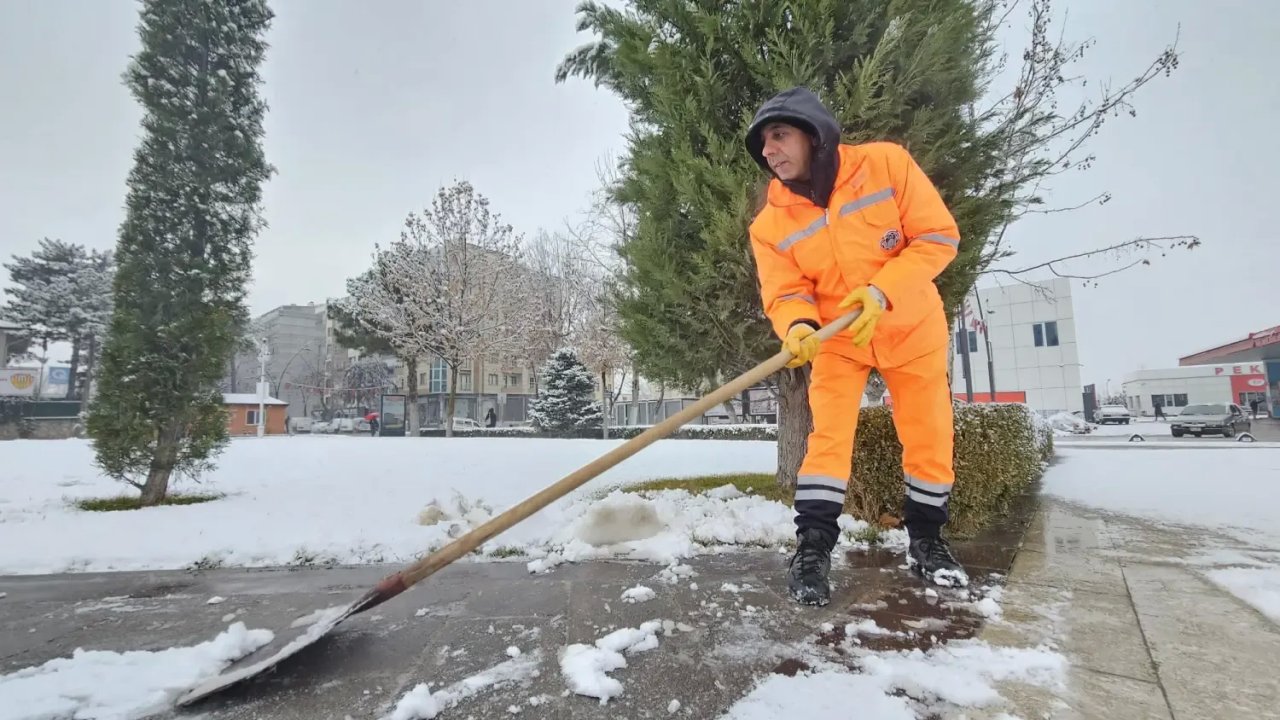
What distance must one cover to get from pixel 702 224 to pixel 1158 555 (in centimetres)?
299

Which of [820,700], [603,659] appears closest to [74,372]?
[603,659]

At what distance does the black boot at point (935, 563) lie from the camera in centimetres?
227

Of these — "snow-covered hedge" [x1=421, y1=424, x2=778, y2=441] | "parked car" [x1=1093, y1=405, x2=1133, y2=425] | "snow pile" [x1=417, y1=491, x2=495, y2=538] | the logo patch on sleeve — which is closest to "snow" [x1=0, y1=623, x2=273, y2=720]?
"snow pile" [x1=417, y1=491, x2=495, y2=538]

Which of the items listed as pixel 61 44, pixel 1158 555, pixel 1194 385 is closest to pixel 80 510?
pixel 61 44

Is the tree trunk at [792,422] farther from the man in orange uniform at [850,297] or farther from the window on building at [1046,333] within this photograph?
the window on building at [1046,333]

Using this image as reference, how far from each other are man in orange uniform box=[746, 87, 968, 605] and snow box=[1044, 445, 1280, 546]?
7.03ft

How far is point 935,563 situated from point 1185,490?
409cm

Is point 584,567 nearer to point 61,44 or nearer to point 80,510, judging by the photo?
point 80,510

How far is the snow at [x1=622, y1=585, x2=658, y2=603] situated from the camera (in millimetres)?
2219

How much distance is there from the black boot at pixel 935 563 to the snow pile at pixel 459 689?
1.67 m

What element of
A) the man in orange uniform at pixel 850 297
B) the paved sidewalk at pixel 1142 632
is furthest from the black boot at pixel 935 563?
the paved sidewalk at pixel 1142 632

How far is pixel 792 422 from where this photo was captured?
4.55 m

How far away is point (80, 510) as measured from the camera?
15.6 ft

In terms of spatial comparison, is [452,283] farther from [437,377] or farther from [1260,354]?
[1260,354]
